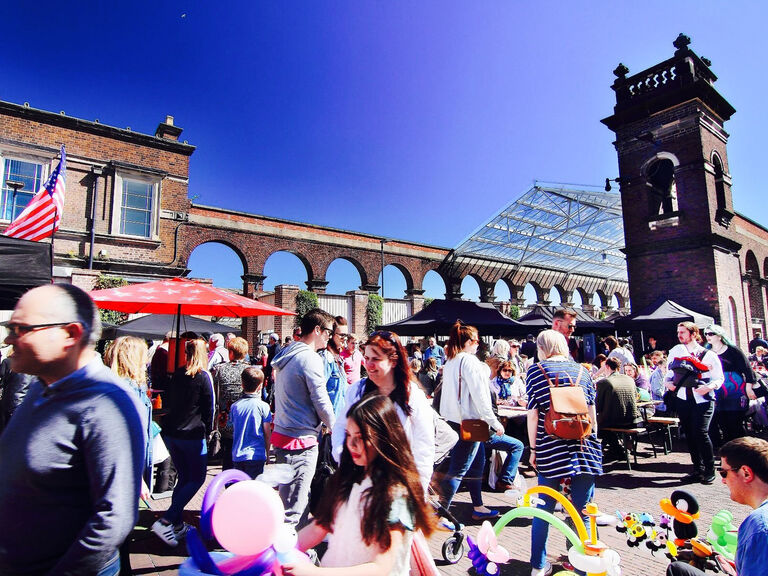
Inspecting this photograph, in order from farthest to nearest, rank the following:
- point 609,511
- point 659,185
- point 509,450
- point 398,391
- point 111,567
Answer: point 659,185 → point 509,450 → point 609,511 → point 398,391 → point 111,567

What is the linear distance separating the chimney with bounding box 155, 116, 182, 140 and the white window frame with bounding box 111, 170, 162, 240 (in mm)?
2126

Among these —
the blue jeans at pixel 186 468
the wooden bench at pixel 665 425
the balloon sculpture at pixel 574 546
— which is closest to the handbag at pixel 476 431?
the balloon sculpture at pixel 574 546

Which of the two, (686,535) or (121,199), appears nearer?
(686,535)

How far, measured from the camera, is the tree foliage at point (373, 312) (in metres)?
21.4

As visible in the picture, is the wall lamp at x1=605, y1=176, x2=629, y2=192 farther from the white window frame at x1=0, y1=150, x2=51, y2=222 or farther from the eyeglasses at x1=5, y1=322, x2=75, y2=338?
the white window frame at x1=0, y1=150, x2=51, y2=222

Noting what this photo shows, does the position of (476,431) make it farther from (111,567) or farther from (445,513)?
(111,567)

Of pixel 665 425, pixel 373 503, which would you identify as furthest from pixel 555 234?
pixel 373 503

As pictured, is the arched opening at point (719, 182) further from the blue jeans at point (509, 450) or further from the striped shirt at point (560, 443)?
the striped shirt at point (560, 443)

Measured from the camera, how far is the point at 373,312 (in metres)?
21.5

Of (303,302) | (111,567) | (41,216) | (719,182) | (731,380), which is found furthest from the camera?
(303,302)

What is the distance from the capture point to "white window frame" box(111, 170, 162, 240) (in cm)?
1694

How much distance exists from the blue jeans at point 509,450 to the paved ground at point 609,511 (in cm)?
29

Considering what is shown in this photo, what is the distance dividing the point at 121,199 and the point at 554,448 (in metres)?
18.6

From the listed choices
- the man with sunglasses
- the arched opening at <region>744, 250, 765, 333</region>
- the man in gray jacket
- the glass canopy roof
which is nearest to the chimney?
the glass canopy roof
